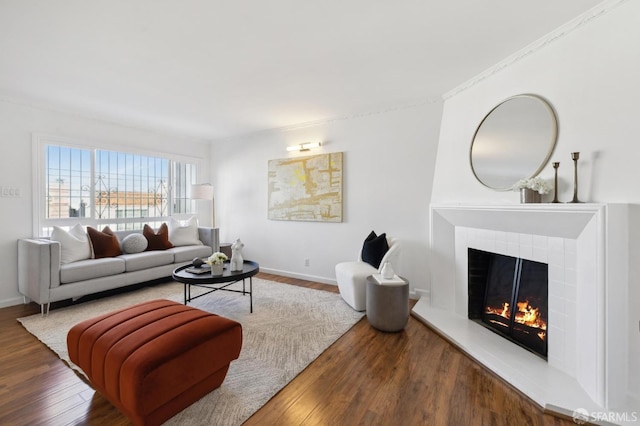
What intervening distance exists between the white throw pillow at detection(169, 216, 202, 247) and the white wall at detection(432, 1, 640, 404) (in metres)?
4.53

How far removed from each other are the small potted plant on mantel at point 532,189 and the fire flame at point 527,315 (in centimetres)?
88

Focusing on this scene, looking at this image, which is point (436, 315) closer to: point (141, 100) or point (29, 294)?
point (141, 100)

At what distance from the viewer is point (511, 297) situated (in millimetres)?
2459

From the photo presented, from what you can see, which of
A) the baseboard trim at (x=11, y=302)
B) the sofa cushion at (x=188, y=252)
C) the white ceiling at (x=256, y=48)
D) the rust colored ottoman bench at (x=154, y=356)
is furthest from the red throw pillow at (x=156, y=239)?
the rust colored ottoman bench at (x=154, y=356)

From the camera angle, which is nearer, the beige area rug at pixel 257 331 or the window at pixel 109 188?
the beige area rug at pixel 257 331

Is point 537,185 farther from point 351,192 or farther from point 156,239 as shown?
point 156,239

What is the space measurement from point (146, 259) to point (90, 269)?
0.64 m

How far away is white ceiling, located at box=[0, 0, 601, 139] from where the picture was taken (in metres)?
1.88

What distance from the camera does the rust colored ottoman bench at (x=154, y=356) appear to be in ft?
4.59

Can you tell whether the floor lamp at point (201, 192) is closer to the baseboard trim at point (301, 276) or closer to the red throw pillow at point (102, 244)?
the red throw pillow at point (102, 244)

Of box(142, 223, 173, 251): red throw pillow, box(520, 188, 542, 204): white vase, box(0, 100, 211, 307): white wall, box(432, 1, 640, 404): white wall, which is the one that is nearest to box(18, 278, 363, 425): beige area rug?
box(142, 223, 173, 251): red throw pillow

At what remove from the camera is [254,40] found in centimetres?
221

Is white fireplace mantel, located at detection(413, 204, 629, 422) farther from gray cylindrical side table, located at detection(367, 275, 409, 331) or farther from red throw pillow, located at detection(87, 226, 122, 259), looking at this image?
red throw pillow, located at detection(87, 226, 122, 259)

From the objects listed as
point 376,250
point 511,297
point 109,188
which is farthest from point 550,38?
point 109,188
